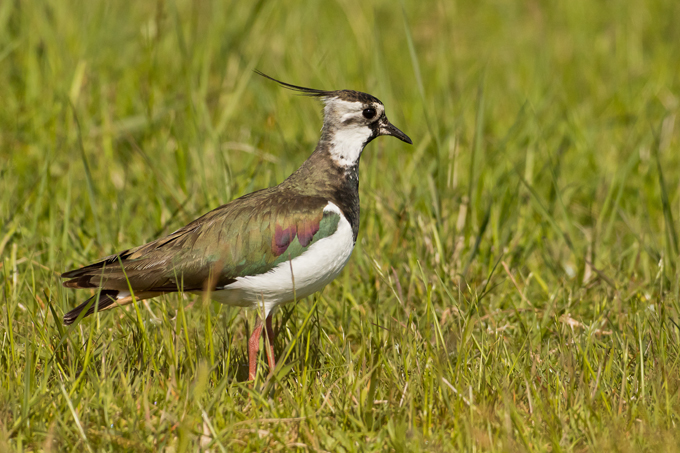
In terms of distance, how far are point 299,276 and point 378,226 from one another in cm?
155

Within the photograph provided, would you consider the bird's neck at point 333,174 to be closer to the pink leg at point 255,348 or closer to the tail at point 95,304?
the pink leg at point 255,348

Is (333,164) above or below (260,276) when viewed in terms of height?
above

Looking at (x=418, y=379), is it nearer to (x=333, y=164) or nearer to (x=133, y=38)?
(x=333, y=164)

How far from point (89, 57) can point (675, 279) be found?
17.4ft

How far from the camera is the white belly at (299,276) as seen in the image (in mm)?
3834

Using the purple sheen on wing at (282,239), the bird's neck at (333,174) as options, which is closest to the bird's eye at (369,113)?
the bird's neck at (333,174)

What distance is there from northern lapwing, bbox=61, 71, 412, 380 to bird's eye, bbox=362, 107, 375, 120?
0.58 meters

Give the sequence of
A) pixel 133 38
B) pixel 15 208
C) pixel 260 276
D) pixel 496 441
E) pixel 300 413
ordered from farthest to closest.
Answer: pixel 133 38 < pixel 15 208 < pixel 260 276 < pixel 300 413 < pixel 496 441

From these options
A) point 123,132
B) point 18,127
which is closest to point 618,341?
point 123,132

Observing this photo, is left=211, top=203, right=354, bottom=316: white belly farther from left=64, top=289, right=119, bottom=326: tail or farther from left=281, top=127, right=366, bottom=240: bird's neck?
left=64, top=289, right=119, bottom=326: tail

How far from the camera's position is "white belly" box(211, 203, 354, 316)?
3834mm

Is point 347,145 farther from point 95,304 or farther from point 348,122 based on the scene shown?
point 95,304

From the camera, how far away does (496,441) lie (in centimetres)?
305

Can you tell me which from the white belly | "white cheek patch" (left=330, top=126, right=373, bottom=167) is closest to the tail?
the white belly
